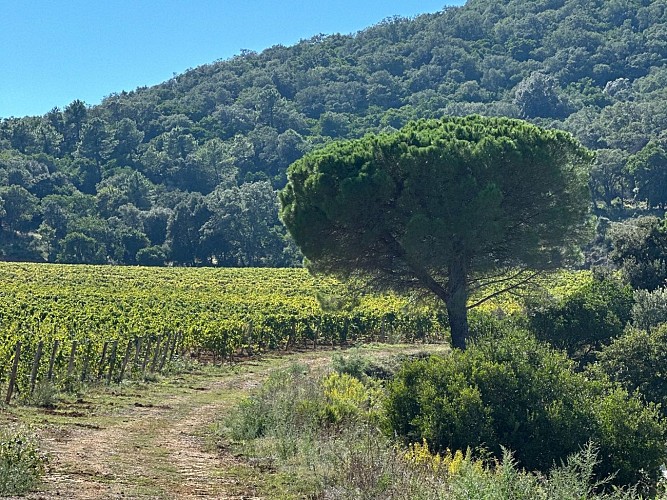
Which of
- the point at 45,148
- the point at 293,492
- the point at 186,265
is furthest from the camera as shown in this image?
the point at 45,148

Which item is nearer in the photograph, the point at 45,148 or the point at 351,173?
the point at 351,173

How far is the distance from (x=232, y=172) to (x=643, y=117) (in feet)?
196

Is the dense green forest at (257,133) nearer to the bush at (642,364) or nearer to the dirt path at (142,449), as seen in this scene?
the bush at (642,364)

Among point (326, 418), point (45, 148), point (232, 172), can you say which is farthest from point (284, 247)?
point (326, 418)

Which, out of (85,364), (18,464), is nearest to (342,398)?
(85,364)

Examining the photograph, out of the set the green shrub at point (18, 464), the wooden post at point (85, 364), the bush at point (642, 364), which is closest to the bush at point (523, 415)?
the bush at point (642, 364)

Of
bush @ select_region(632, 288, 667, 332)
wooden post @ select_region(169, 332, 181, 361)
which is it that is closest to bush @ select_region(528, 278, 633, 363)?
bush @ select_region(632, 288, 667, 332)

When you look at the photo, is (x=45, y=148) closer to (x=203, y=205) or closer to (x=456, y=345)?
(x=203, y=205)

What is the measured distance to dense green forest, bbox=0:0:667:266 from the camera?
9388 centimetres

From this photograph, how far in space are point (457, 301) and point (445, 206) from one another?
143 inches

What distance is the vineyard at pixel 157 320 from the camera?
71.2 ft

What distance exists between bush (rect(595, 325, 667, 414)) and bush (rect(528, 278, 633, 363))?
594 centimetres

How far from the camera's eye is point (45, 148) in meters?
142

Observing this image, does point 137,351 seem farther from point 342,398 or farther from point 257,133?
point 257,133
